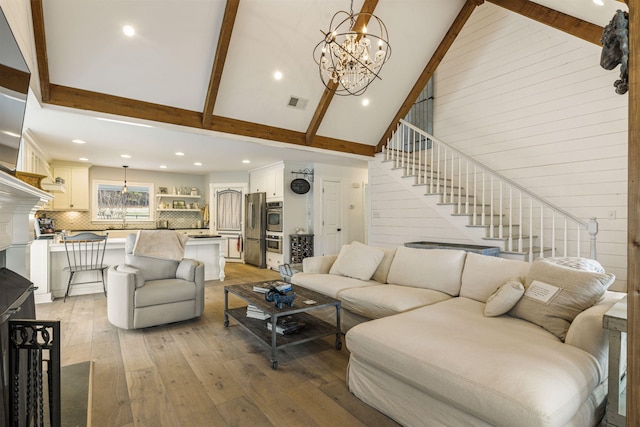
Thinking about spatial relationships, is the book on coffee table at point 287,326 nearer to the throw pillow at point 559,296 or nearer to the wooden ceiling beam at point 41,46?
the throw pillow at point 559,296

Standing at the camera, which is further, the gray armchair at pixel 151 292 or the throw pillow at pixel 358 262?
the throw pillow at pixel 358 262

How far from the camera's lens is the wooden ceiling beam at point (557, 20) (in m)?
3.96

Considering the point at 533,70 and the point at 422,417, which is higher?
the point at 533,70

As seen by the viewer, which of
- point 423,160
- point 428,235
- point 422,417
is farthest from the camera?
point 423,160

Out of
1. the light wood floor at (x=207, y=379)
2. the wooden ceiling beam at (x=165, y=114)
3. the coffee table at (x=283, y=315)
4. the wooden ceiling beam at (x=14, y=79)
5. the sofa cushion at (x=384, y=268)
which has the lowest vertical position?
the light wood floor at (x=207, y=379)

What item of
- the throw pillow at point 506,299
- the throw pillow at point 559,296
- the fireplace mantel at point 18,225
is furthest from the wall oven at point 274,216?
the throw pillow at point 559,296

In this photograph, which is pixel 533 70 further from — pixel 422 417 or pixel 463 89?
pixel 422 417

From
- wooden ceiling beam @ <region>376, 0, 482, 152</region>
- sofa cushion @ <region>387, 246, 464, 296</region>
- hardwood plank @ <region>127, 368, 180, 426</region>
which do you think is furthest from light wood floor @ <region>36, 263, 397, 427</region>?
wooden ceiling beam @ <region>376, 0, 482, 152</region>

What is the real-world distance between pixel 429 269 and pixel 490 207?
2539 millimetres

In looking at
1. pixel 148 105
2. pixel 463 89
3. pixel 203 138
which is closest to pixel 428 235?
pixel 463 89

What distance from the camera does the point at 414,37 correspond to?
505cm

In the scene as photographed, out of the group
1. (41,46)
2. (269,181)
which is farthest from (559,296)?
(269,181)

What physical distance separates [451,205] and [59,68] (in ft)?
17.3

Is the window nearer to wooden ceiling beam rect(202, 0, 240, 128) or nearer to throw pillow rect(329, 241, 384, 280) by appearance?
wooden ceiling beam rect(202, 0, 240, 128)
